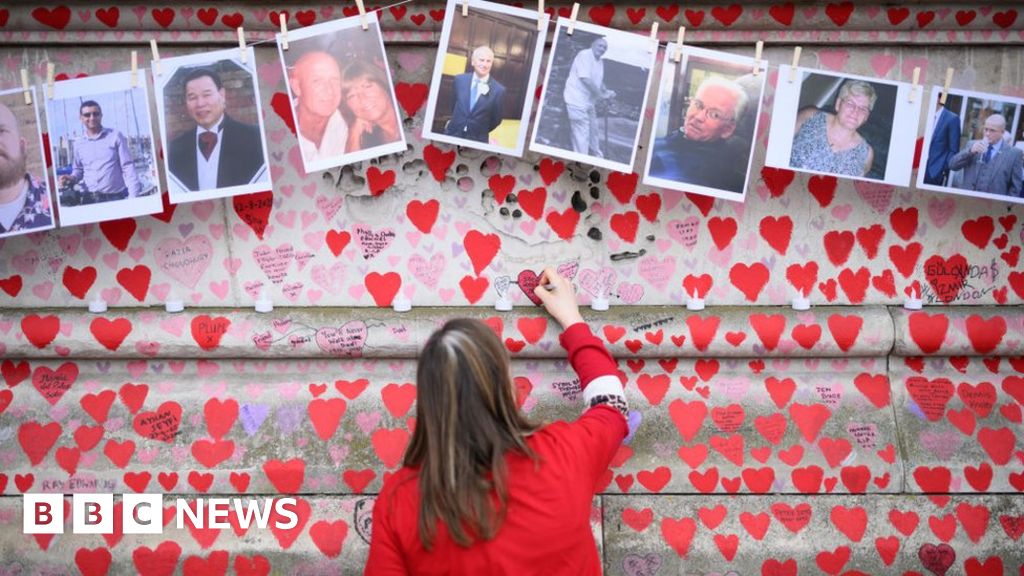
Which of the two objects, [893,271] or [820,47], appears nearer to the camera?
[820,47]

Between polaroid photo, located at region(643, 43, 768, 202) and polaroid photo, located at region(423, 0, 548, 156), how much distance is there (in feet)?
1.29

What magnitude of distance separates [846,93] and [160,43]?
6.74ft

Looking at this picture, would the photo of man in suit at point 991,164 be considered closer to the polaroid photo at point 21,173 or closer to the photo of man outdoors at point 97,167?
the photo of man outdoors at point 97,167

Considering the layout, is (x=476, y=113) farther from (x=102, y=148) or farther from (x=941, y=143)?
(x=941, y=143)

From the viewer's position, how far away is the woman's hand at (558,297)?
99.4 inches

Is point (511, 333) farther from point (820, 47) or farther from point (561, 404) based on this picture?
point (820, 47)

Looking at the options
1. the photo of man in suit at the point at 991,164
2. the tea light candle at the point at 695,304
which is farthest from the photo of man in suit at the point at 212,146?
the photo of man in suit at the point at 991,164

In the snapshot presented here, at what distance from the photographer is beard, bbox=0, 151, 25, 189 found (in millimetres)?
2543

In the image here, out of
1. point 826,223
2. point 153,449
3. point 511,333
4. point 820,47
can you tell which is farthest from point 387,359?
point 820,47

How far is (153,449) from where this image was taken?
2754mm

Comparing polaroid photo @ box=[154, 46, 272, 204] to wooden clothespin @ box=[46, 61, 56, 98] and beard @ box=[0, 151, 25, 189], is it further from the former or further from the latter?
beard @ box=[0, 151, 25, 189]

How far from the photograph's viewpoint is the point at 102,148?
8.16 ft

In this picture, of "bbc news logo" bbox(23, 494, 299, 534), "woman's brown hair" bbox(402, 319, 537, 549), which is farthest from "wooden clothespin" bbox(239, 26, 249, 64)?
"bbc news logo" bbox(23, 494, 299, 534)

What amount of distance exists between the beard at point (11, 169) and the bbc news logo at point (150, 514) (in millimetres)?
997
